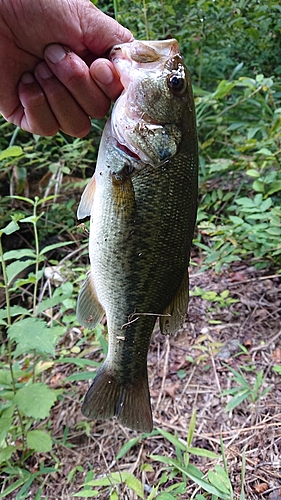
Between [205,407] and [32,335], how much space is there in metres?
1.07

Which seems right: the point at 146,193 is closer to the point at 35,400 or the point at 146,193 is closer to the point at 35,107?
the point at 35,107

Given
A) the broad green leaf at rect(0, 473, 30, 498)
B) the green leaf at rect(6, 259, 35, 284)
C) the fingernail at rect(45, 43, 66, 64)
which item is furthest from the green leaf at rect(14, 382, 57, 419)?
the fingernail at rect(45, 43, 66, 64)

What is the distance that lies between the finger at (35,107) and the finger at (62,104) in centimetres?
2

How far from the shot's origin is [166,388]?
7.43ft

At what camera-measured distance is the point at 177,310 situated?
1405 millimetres

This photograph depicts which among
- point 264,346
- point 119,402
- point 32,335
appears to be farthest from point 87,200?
point 264,346

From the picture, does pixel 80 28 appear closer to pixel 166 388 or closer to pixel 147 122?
pixel 147 122

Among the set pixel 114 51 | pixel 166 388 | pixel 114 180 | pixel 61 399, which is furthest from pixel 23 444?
pixel 114 51

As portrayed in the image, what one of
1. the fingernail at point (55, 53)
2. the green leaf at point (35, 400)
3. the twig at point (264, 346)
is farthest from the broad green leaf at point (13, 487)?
the fingernail at point (55, 53)

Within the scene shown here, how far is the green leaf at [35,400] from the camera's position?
1.63 meters

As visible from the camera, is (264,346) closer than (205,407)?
No

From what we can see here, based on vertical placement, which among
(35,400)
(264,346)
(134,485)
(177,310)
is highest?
(177,310)

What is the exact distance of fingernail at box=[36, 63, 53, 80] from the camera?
1.44 meters

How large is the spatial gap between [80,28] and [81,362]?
→ 1438 mm
